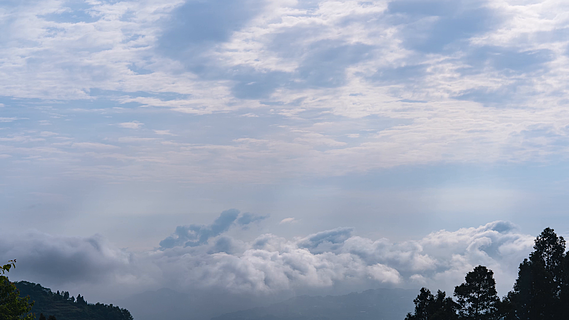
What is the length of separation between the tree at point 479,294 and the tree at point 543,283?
341cm

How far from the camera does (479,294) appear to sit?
194 feet

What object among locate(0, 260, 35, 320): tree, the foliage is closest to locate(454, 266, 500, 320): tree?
the foliage

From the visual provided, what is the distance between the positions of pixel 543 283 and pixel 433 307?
14797 mm

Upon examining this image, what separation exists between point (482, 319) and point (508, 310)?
11.2 feet

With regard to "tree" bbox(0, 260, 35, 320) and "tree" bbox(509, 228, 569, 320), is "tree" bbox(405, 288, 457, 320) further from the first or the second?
"tree" bbox(0, 260, 35, 320)

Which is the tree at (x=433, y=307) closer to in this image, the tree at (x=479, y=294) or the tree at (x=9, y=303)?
the tree at (x=479, y=294)

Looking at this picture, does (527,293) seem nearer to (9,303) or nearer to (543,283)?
(543,283)

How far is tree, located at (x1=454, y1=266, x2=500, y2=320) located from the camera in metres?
58.4

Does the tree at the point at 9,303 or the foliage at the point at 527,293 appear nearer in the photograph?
the tree at the point at 9,303

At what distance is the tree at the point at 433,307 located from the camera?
59938 millimetres

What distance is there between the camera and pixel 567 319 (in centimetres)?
5825

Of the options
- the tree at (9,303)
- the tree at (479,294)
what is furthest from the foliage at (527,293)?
the tree at (9,303)

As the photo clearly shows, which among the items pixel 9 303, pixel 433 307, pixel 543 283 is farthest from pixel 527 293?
pixel 9 303

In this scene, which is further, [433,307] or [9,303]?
[433,307]
